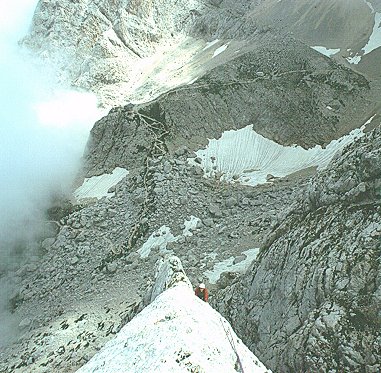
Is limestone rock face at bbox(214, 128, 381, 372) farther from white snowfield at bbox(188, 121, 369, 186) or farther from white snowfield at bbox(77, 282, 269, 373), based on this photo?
white snowfield at bbox(188, 121, 369, 186)

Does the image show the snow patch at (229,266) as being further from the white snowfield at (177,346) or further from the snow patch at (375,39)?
the snow patch at (375,39)

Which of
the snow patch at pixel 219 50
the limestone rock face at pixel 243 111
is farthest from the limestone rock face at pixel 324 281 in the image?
the snow patch at pixel 219 50

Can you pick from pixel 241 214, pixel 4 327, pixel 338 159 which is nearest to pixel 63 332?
pixel 4 327

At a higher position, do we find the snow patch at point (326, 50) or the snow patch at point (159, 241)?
the snow patch at point (326, 50)

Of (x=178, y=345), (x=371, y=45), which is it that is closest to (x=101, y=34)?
(x=371, y=45)

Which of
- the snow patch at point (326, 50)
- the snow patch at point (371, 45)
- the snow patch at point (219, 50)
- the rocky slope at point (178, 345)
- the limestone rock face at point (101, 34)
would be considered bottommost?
the rocky slope at point (178, 345)

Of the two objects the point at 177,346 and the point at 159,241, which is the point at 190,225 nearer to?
the point at 159,241
